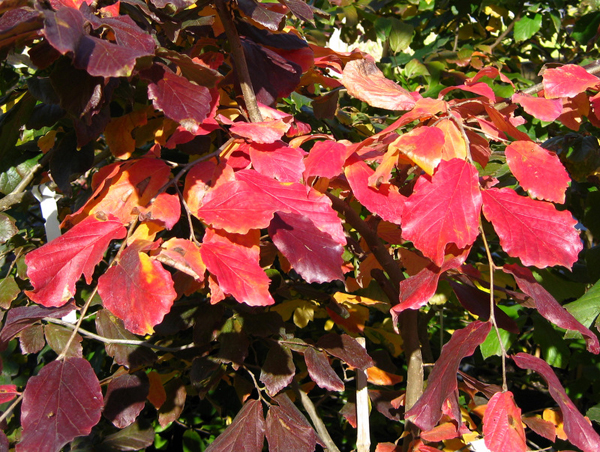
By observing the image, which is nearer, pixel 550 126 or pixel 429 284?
pixel 429 284

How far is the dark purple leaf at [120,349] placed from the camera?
819mm

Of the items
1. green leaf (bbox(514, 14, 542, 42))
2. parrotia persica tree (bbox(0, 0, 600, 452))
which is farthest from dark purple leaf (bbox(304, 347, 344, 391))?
green leaf (bbox(514, 14, 542, 42))

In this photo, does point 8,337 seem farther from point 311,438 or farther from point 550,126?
point 550,126

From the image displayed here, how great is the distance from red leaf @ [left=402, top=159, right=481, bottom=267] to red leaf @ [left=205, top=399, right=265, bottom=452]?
0.39m

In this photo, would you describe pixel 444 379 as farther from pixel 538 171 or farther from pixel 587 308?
pixel 587 308

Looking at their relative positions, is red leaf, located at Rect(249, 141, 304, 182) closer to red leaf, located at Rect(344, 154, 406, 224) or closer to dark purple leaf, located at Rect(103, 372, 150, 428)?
red leaf, located at Rect(344, 154, 406, 224)

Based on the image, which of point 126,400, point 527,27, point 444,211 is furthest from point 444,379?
point 527,27

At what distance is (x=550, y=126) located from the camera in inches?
53.6

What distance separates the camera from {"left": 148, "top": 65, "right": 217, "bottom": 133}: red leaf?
51 cm

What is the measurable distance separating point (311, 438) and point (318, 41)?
984 mm

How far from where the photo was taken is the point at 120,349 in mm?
848

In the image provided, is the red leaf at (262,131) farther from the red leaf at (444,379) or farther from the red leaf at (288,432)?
the red leaf at (288,432)

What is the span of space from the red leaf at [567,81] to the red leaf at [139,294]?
1.65 feet

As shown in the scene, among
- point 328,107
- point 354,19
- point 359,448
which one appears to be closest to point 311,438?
point 359,448
